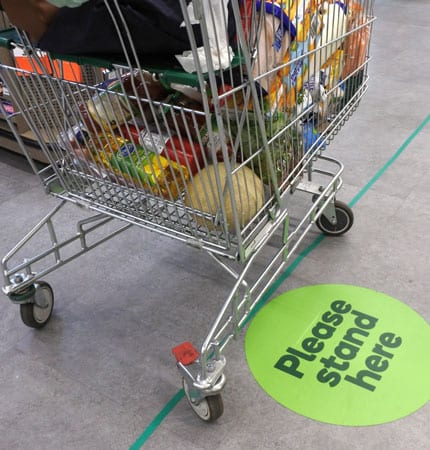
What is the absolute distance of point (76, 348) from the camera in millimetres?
1766

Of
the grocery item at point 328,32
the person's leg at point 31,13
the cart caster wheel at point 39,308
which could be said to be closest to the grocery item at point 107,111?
the person's leg at point 31,13

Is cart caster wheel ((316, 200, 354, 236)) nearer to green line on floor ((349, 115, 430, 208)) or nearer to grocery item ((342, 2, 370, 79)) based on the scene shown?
green line on floor ((349, 115, 430, 208))

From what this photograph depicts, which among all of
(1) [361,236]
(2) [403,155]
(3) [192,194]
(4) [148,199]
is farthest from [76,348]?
(2) [403,155]

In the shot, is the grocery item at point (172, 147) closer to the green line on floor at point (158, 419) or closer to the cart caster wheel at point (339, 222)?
the green line on floor at point (158, 419)

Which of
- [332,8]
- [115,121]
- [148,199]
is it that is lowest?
[148,199]

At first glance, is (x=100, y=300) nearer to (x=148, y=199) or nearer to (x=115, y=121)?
(x=148, y=199)

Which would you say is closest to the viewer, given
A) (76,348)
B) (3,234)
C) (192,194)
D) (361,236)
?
(192,194)

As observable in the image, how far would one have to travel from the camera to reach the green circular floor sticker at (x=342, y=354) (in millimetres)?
1505

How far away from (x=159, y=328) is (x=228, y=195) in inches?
27.6

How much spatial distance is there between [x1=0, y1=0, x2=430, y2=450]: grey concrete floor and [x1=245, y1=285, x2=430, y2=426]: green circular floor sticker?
44 millimetres

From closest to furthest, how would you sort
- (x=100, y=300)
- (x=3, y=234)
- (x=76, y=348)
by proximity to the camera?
1. (x=76, y=348)
2. (x=100, y=300)
3. (x=3, y=234)

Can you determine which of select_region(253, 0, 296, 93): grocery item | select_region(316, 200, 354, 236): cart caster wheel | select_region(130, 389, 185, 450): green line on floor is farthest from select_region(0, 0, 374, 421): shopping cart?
select_region(316, 200, 354, 236): cart caster wheel

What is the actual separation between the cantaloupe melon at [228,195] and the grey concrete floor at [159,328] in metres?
0.57

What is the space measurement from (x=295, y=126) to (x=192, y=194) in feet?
1.29
